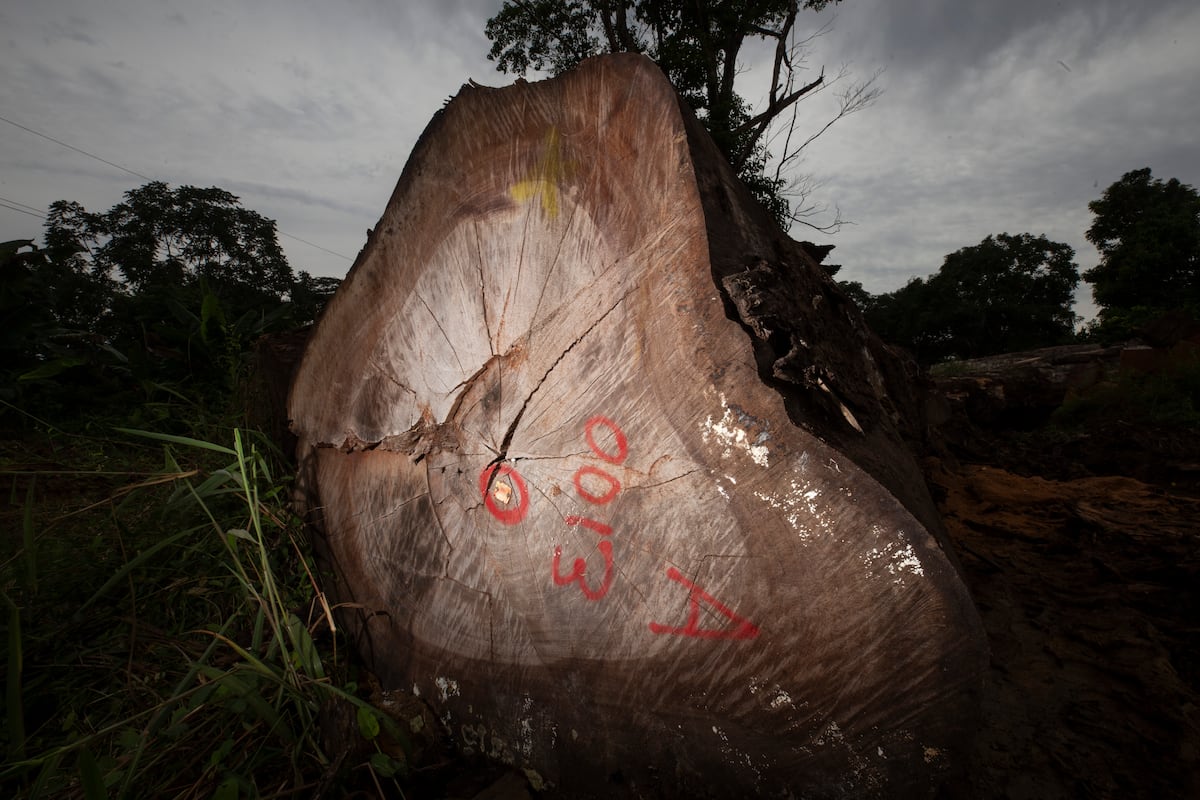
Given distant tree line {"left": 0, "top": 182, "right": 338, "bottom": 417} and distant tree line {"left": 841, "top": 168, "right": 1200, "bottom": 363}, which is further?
distant tree line {"left": 841, "top": 168, "right": 1200, "bottom": 363}

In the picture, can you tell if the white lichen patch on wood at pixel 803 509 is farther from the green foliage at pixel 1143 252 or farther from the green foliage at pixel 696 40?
the green foliage at pixel 1143 252

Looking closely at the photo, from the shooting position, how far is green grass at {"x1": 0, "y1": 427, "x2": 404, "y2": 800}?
105cm

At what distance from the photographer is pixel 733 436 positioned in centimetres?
89

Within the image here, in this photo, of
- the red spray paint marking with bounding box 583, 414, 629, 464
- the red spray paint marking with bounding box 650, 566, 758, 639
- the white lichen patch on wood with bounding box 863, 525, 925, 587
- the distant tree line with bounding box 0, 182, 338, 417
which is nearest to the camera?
the white lichen patch on wood with bounding box 863, 525, 925, 587

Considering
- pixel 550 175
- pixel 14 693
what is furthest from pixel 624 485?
pixel 14 693

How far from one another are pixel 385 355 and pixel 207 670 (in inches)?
30.4

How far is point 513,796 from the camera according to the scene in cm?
107

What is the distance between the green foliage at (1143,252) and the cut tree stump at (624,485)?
25592mm

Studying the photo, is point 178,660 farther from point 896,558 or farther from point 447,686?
point 896,558

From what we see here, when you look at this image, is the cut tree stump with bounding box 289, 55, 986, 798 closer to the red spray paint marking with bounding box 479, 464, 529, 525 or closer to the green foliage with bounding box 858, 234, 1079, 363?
the red spray paint marking with bounding box 479, 464, 529, 525

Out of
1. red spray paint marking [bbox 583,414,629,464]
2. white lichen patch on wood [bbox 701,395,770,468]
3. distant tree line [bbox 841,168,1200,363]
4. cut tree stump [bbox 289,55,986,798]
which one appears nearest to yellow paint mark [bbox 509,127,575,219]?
cut tree stump [bbox 289,55,986,798]

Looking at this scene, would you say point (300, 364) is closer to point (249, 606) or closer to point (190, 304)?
point (249, 606)

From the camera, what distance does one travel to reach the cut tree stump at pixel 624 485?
2.67 feet

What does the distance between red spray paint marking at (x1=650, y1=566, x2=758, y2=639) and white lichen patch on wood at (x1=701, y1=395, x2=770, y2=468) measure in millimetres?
233
